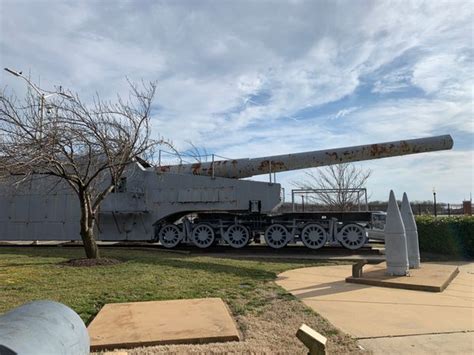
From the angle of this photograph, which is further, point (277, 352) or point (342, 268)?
point (342, 268)

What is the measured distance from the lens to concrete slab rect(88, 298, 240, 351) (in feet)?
14.9

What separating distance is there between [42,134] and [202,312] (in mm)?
5599

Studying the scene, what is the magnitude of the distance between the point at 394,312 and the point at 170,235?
10716mm

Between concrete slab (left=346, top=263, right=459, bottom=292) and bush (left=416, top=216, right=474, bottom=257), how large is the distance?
4945 millimetres

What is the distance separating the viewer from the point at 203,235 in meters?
15.2

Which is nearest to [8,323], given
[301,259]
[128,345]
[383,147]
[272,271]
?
[128,345]

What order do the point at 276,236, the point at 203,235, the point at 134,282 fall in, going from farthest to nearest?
the point at 203,235, the point at 276,236, the point at 134,282

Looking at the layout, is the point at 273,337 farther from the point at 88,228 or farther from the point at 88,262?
the point at 88,228

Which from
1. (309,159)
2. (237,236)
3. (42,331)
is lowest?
(42,331)

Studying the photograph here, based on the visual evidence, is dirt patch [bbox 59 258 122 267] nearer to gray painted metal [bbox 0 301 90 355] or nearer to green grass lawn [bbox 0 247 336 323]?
green grass lawn [bbox 0 247 336 323]

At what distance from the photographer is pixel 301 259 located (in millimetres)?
12273

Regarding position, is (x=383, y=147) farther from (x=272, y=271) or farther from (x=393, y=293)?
(x=393, y=293)

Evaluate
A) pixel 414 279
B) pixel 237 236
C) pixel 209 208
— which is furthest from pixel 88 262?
pixel 414 279

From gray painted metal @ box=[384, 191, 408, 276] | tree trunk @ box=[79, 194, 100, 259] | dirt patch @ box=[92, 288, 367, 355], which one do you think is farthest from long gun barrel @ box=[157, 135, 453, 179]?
dirt patch @ box=[92, 288, 367, 355]
